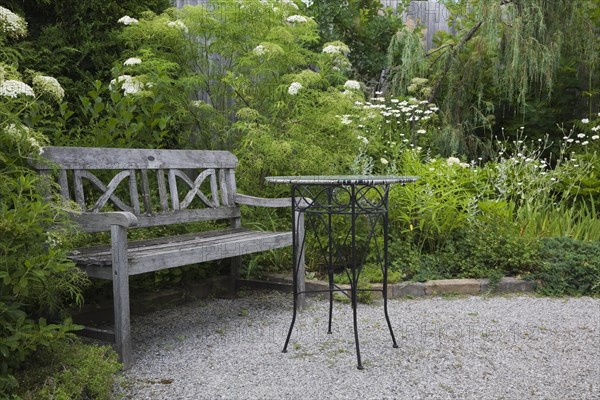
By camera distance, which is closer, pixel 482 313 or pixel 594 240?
pixel 482 313

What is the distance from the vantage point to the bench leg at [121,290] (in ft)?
9.73

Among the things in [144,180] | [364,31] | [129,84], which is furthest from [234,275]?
[364,31]

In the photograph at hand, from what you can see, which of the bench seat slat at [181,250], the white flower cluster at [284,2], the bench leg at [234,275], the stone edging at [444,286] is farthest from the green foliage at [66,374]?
the white flower cluster at [284,2]

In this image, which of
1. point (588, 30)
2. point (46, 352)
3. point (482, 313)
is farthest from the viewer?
point (588, 30)

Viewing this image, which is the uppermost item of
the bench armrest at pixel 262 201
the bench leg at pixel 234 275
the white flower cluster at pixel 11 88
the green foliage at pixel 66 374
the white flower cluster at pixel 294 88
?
the white flower cluster at pixel 294 88

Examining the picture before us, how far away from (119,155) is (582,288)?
11.3 ft

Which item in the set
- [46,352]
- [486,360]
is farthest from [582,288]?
[46,352]

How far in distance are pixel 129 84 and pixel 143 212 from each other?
0.93 metres

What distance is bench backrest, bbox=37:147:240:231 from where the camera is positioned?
3.35 meters

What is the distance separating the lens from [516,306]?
4.38 metres

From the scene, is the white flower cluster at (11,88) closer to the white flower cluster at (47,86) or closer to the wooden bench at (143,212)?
the wooden bench at (143,212)

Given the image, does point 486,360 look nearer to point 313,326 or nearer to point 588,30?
point 313,326

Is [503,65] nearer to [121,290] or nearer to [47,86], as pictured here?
[47,86]

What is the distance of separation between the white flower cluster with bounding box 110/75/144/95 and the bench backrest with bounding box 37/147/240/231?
0.55 meters
